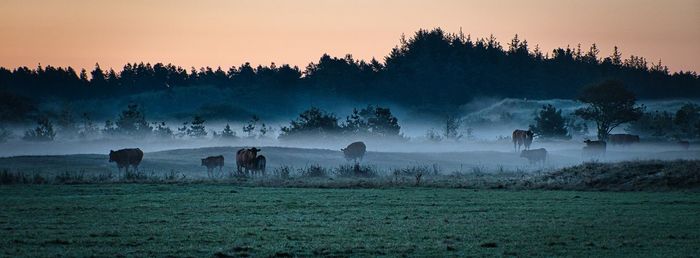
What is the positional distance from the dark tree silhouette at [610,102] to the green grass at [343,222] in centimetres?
5220

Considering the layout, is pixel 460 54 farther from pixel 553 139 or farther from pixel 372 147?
pixel 372 147

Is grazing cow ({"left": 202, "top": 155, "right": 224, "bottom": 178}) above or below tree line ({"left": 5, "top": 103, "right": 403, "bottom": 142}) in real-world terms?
below

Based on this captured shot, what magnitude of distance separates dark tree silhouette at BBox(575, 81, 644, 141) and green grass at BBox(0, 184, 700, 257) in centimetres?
5220

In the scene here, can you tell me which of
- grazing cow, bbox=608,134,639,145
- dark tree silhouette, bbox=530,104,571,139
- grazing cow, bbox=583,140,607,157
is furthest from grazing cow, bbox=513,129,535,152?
dark tree silhouette, bbox=530,104,571,139

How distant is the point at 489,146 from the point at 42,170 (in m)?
45.3

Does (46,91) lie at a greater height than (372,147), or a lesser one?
greater

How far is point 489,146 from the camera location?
84.5 metres

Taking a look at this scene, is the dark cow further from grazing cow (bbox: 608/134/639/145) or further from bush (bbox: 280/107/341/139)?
Answer: grazing cow (bbox: 608/134/639/145)

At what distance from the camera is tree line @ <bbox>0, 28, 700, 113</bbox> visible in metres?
149

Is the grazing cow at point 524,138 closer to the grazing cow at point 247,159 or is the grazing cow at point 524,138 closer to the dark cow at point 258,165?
the dark cow at point 258,165

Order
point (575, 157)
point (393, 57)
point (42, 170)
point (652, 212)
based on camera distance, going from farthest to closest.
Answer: point (393, 57)
point (575, 157)
point (42, 170)
point (652, 212)

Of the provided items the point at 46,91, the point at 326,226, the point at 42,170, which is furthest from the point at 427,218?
the point at 46,91

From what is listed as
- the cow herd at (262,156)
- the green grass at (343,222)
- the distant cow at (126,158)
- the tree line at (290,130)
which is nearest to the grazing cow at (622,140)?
the cow herd at (262,156)

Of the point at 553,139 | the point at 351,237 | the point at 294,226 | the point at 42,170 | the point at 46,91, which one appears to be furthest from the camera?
the point at 46,91
